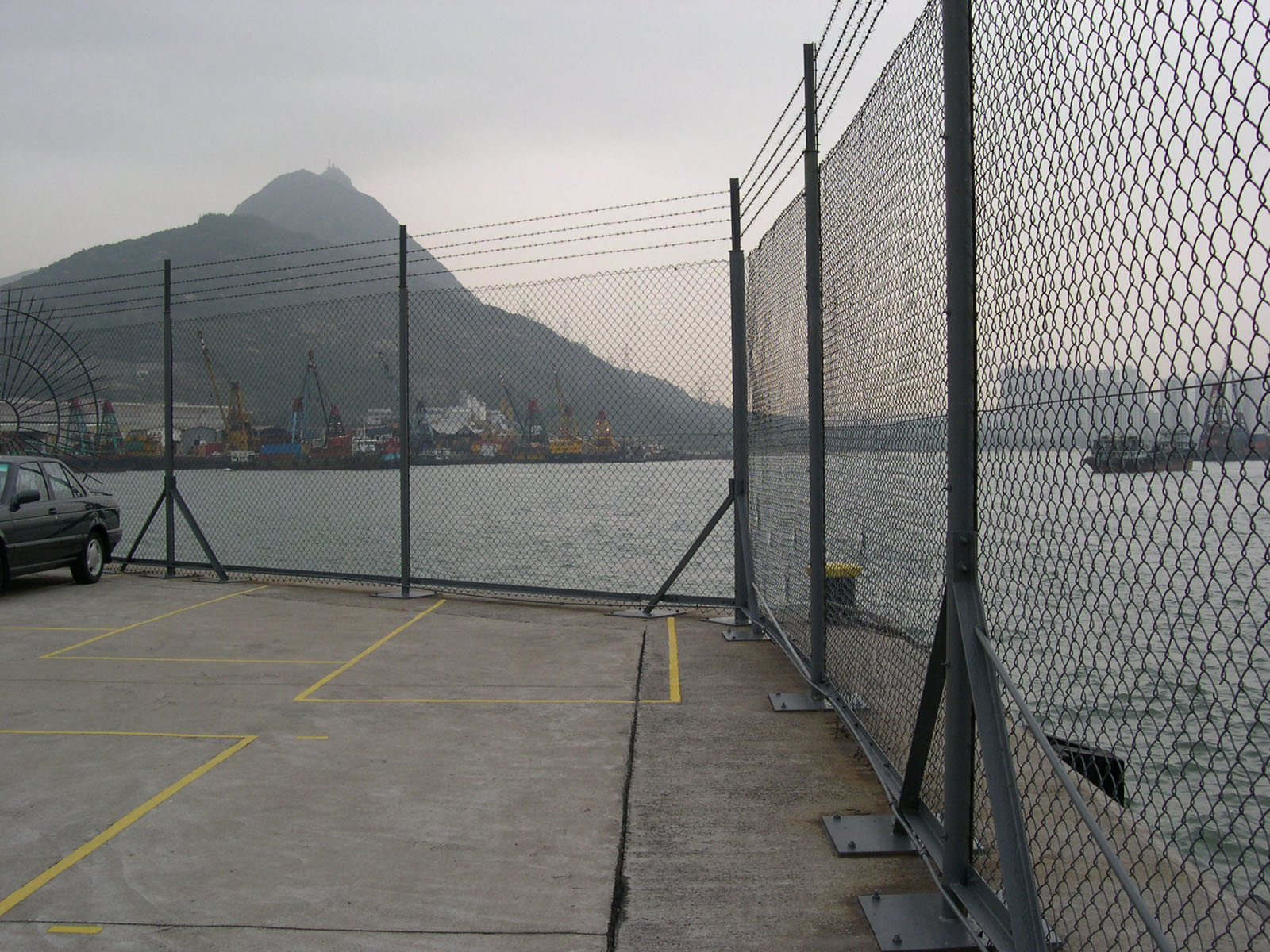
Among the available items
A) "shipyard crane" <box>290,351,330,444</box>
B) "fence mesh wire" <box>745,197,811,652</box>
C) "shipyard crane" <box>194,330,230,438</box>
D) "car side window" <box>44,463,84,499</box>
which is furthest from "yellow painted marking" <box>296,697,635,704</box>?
"shipyard crane" <box>194,330,230,438</box>

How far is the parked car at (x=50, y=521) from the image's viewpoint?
34.8 ft

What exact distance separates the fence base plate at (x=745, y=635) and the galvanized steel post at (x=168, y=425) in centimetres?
777

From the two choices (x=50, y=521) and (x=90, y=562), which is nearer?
(x=50, y=521)

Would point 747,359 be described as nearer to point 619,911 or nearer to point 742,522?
point 742,522

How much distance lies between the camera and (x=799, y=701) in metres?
6.16

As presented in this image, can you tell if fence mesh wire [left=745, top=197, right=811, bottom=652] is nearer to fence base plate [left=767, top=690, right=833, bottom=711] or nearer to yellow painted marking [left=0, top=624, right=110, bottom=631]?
fence base plate [left=767, top=690, right=833, bottom=711]

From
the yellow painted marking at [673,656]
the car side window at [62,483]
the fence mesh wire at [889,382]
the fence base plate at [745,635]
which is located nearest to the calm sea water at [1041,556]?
the fence mesh wire at [889,382]

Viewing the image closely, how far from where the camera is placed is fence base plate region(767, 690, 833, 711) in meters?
6.04

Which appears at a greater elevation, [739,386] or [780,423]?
[739,386]

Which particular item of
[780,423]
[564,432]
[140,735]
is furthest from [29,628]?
[780,423]

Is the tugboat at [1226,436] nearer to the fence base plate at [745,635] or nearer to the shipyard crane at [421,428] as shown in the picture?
the fence base plate at [745,635]

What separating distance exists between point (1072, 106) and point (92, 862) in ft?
14.8

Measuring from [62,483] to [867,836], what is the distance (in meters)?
11.2

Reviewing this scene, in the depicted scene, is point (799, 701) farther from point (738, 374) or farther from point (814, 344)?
point (738, 374)
